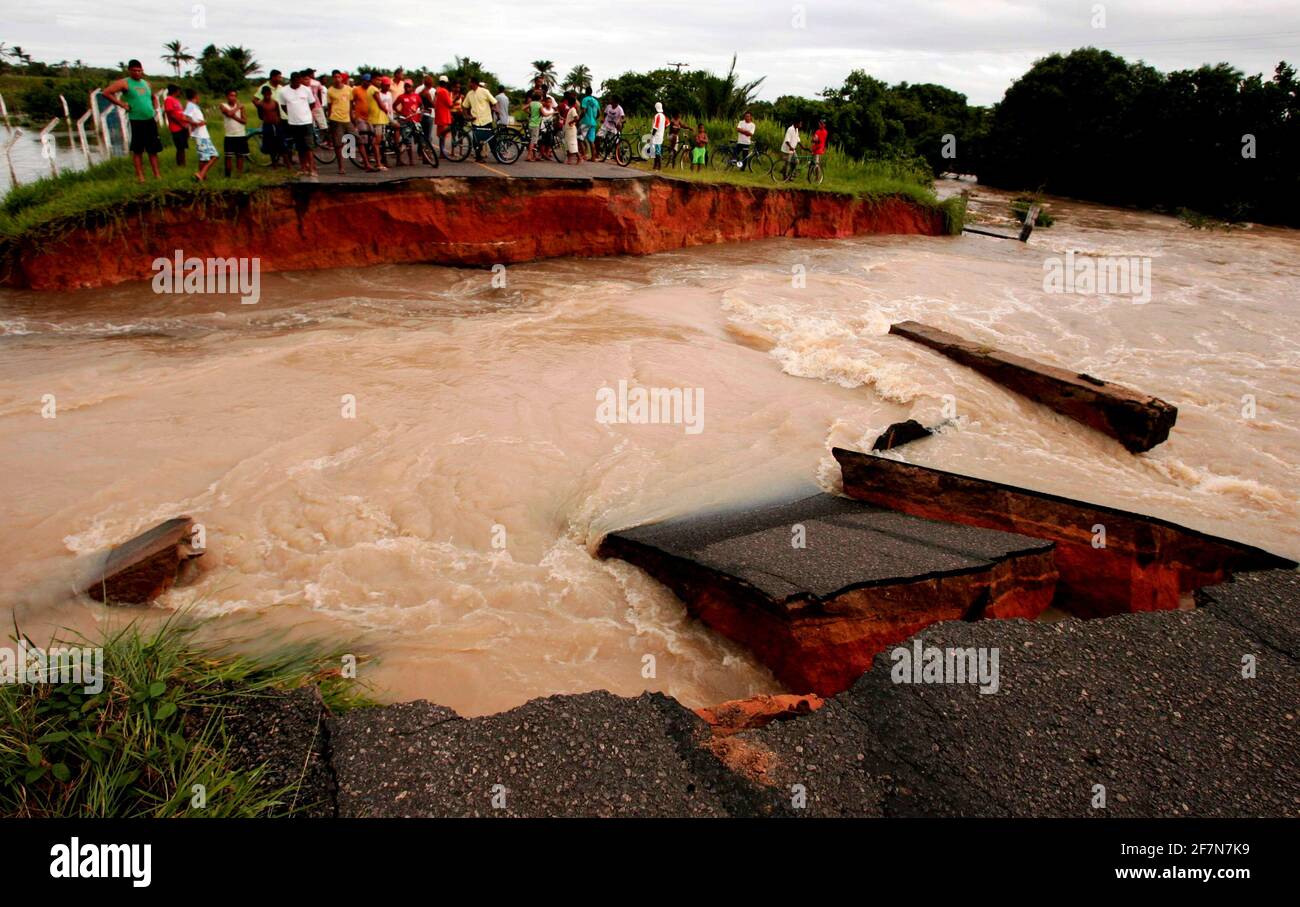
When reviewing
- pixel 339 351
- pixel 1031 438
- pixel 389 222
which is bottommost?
pixel 1031 438

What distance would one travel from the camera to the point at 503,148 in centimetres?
1554

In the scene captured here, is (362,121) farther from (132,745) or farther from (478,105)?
(132,745)

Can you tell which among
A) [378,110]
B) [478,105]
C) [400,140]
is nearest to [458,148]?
[478,105]

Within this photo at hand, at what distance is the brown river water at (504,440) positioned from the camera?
171 inches

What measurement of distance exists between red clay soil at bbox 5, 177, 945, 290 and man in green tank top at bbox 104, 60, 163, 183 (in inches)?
37.3

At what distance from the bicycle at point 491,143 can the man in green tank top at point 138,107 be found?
5712mm

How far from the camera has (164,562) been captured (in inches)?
177

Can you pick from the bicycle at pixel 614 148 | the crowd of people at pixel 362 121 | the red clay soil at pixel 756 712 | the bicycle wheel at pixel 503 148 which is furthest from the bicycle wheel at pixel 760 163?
the red clay soil at pixel 756 712

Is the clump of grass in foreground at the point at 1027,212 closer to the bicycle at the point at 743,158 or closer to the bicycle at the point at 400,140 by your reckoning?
Result: the bicycle at the point at 743,158

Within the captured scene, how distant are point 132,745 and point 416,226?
12.0 meters
